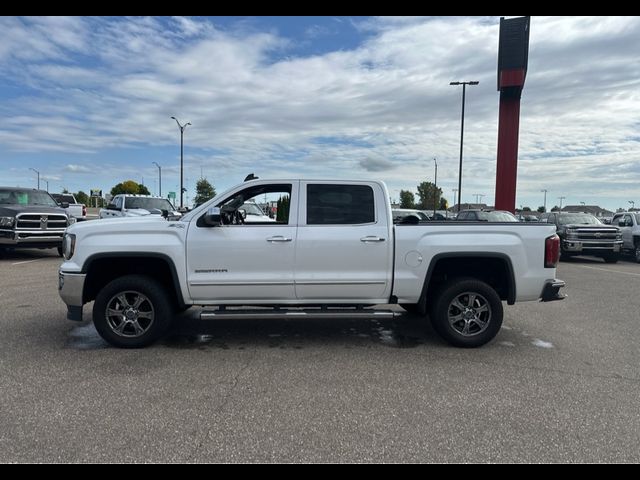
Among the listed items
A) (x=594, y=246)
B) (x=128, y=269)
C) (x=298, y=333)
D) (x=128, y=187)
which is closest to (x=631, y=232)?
(x=594, y=246)

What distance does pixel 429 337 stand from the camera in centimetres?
557

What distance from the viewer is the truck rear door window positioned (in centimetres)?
508

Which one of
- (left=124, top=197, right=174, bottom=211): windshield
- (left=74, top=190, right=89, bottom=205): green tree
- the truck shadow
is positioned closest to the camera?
the truck shadow

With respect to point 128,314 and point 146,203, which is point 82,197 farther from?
point 128,314

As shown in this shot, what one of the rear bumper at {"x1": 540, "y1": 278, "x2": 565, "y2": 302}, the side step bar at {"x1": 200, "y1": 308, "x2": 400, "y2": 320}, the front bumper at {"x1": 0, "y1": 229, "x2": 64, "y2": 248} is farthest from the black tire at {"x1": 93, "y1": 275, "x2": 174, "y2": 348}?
the front bumper at {"x1": 0, "y1": 229, "x2": 64, "y2": 248}

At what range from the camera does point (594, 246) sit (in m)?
15.1

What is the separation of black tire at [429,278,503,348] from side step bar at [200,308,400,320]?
581 millimetres

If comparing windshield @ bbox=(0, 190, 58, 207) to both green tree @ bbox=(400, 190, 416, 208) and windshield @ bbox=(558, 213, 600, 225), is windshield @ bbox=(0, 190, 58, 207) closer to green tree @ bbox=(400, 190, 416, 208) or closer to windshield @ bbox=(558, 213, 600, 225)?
windshield @ bbox=(558, 213, 600, 225)

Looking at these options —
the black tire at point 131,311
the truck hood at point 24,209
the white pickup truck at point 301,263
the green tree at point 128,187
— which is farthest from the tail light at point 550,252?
the green tree at point 128,187

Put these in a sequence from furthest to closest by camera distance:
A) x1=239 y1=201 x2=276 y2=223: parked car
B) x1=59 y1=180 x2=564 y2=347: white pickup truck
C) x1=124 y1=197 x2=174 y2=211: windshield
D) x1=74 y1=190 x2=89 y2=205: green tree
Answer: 1. x1=74 y1=190 x2=89 y2=205: green tree
2. x1=124 y1=197 x2=174 y2=211: windshield
3. x1=239 y1=201 x2=276 y2=223: parked car
4. x1=59 y1=180 x2=564 y2=347: white pickup truck

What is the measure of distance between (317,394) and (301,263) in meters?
1.53
